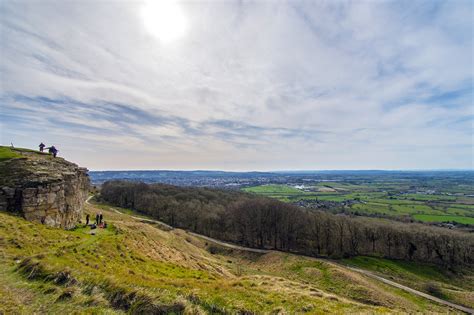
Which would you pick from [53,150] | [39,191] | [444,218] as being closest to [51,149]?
[53,150]

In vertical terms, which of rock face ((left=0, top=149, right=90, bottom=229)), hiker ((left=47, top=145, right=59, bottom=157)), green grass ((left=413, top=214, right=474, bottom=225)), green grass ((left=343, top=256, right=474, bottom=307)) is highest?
hiker ((left=47, top=145, right=59, bottom=157))

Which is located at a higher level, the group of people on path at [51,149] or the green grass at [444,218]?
the group of people on path at [51,149]

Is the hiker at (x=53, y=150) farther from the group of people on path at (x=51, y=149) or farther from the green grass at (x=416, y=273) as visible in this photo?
the green grass at (x=416, y=273)

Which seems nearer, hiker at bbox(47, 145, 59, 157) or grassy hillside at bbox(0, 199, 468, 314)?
grassy hillside at bbox(0, 199, 468, 314)

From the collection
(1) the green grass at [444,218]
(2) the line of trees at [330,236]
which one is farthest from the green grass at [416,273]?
(1) the green grass at [444,218]

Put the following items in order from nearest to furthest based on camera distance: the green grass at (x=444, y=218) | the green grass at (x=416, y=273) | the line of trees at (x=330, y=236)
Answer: the green grass at (x=416, y=273) < the line of trees at (x=330, y=236) < the green grass at (x=444, y=218)

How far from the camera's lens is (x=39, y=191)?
24.5m

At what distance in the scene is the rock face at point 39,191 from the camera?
76.4 ft

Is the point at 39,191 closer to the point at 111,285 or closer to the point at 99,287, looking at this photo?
the point at 99,287

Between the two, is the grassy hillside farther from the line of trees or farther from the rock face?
the line of trees

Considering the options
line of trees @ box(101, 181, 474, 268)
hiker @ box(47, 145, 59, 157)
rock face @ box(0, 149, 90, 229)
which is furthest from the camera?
line of trees @ box(101, 181, 474, 268)

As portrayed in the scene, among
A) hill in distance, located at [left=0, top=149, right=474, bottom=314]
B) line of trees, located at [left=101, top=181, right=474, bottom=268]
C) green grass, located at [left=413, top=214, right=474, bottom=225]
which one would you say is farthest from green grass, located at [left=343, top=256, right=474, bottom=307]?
green grass, located at [left=413, top=214, right=474, bottom=225]

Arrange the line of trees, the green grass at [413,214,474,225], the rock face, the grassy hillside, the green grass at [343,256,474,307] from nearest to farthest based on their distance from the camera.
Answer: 1. the grassy hillside
2. the rock face
3. the green grass at [343,256,474,307]
4. the line of trees
5. the green grass at [413,214,474,225]

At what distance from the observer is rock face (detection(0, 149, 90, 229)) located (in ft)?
76.4
